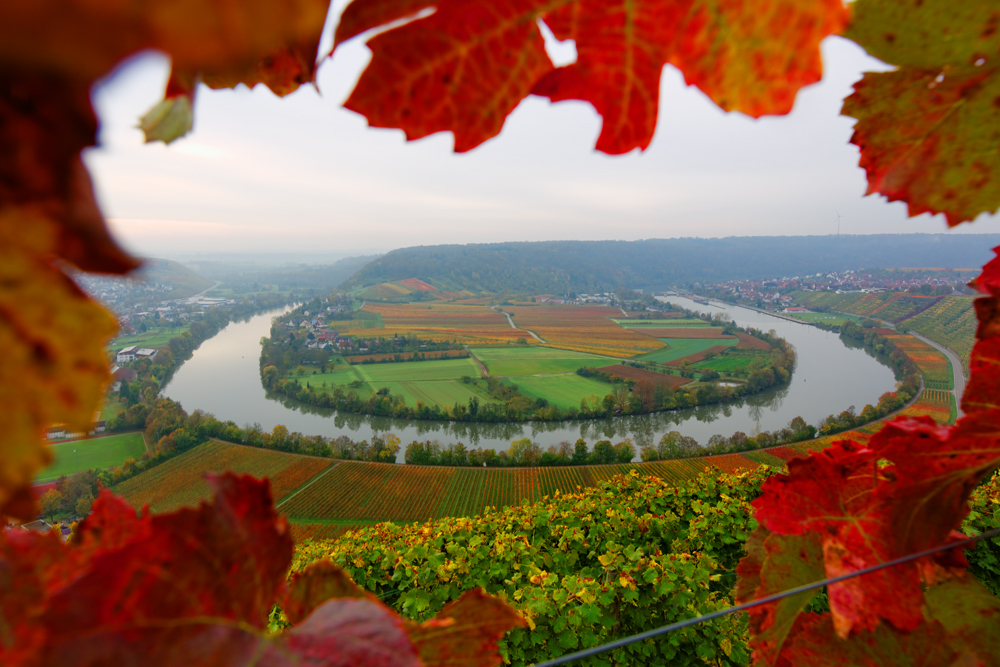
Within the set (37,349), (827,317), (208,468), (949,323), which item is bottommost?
(208,468)

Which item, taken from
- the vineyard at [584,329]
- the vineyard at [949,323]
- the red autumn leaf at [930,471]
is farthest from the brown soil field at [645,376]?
the red autumn leaf at [930,471]

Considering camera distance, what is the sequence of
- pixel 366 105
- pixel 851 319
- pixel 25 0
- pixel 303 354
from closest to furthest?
1. pixel 25 0
2. pixel 366 105
3. pixel 303 354
4. pixel 851 319

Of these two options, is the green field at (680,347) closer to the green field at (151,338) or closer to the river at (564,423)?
the river at (564,423)

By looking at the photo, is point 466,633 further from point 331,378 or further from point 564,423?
point 331,378

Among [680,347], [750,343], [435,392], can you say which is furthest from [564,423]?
[750,343]

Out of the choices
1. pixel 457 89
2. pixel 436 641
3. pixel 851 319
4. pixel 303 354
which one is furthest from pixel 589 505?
pixel 851 319

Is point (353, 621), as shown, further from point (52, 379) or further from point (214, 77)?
point (214, 77)
